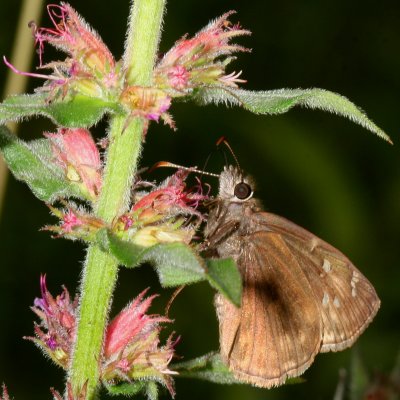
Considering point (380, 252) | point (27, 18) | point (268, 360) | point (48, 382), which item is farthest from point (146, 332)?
point (380, 252)

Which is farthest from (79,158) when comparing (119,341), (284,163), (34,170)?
(284,163)

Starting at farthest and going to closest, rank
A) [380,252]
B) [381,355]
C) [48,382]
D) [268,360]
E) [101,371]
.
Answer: [380,252] < [381,355] < [48,382] < [268,360] < [101,371]

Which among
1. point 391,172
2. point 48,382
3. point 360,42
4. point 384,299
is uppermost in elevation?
point 360,42

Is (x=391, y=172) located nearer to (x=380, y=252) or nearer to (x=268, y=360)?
(x=380, y=252)

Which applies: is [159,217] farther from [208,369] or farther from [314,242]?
[314,242]

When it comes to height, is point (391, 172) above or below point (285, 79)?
below

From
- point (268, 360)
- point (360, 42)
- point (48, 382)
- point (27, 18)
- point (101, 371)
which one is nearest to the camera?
point (101, 371)

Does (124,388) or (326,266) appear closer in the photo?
(124,388)
